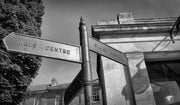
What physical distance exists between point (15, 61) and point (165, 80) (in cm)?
731

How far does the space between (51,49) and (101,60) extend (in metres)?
2.23

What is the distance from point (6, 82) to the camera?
7273 millimetres

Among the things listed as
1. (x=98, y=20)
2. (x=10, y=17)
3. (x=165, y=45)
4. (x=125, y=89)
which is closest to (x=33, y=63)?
(x=10, y=17)

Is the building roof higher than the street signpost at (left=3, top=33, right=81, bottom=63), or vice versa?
the building roof

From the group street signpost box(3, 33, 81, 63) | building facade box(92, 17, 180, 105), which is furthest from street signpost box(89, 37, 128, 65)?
building facade box(92, 17, 180, 105)

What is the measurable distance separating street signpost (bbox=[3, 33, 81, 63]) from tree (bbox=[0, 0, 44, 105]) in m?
6.16

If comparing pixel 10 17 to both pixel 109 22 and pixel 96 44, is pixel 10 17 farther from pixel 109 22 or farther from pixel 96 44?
pixel 96 44

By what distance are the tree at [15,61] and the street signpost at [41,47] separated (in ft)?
20.2

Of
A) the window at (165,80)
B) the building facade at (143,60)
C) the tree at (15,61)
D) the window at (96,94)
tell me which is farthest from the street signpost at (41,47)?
the window at (96,94)

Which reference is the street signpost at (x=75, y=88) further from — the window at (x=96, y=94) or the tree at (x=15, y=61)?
the window at (x=96, y=94)

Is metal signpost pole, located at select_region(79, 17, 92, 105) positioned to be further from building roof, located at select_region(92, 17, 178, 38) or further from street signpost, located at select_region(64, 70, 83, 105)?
building roof, located at select_region(92, 17, 178, 38)

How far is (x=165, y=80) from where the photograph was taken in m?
4.31

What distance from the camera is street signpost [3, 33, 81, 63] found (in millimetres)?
1832

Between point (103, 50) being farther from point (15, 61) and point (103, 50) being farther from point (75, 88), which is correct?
point (15, 61)
